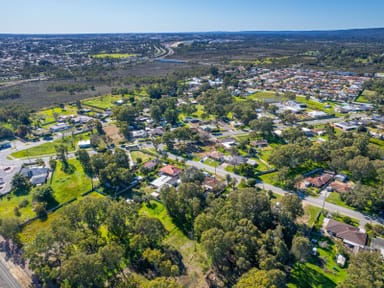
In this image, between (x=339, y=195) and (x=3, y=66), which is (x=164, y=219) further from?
(x=3, y=66)

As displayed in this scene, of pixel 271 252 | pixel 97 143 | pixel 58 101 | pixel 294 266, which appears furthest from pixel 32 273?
pixel 58 101

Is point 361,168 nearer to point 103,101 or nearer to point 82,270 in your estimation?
point 82,270

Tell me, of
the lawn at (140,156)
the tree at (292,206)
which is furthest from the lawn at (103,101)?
the tree at (292,206)

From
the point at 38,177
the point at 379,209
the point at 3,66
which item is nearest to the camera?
the point at 379,209

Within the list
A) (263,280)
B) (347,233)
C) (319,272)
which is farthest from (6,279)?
(347,233)

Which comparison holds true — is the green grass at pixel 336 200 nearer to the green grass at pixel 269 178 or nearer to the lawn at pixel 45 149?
the green grass at pixel 269 178
